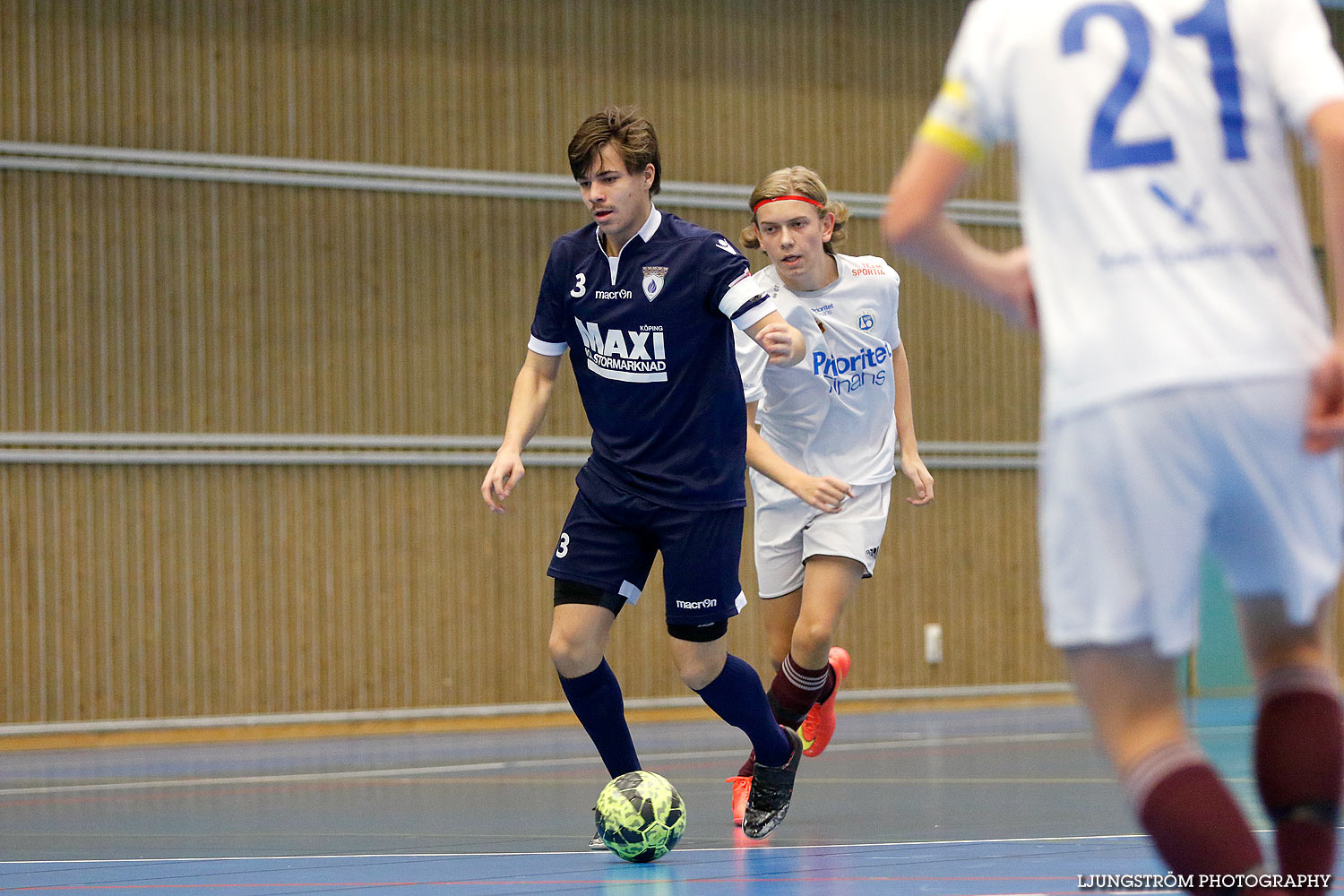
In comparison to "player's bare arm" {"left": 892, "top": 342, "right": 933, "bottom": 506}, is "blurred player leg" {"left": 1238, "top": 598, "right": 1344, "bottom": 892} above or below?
below

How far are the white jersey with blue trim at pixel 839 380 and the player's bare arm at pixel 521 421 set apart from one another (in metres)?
1.00

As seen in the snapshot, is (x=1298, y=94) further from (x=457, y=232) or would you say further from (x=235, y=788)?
(x=457, y=232)

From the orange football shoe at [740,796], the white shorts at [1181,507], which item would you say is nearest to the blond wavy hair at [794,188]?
the orange football shoe at [740,796]

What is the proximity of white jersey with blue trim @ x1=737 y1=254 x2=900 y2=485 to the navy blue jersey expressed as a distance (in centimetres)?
100

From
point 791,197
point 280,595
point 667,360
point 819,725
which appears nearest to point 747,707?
point 667,360

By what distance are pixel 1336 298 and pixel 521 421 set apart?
282cm

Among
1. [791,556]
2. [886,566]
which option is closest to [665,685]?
[886,566]

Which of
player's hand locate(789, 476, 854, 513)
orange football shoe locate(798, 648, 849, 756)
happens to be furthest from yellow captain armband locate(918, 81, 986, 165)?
orange football shoe locate(798, 648, 849, 756)

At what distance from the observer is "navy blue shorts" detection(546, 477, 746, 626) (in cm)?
431

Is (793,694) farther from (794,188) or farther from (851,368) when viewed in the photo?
(794,188)

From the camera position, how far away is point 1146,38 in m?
1.99

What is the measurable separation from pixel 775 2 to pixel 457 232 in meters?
3.10

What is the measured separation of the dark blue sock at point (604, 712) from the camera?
438 centimetres

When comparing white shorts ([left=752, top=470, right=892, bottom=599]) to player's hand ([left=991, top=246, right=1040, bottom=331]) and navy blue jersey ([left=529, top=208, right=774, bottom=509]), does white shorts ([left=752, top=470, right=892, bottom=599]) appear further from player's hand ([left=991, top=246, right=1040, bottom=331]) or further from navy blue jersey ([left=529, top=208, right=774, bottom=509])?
player's hand ([left=991, top=246, right=1040, bottom=331])
